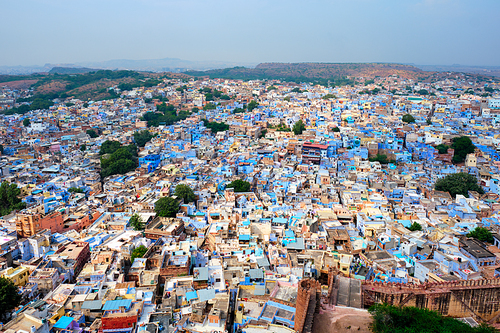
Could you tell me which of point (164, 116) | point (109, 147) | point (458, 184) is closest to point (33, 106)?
point (164, 116)

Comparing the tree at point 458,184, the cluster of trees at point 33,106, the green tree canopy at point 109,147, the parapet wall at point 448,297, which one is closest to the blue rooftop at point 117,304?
the parapet wall at point 448,297

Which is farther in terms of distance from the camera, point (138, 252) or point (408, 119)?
point (408, 119)

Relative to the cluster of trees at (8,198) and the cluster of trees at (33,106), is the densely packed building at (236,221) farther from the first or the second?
the cluster of trees at (33,106)

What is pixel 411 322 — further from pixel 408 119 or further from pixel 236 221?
pixel 408 119

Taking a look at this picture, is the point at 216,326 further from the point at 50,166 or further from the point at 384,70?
the point at 384,70

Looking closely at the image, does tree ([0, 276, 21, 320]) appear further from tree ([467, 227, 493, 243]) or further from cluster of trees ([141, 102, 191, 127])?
cluster of trees ([141, 102, 191, 127])
